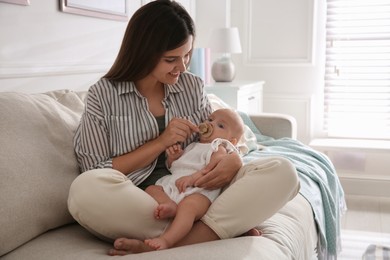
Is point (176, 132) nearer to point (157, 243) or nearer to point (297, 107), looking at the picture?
point (157, 243)

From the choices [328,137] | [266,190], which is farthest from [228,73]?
[266,190]

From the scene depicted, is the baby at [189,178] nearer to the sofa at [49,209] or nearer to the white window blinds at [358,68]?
the sofa at [49,209]

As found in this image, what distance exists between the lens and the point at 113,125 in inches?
68.6

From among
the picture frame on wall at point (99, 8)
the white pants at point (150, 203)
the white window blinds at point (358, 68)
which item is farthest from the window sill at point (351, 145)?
the white pants at point (150, 203)

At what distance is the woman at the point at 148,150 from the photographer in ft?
4.61

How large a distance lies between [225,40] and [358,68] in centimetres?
112

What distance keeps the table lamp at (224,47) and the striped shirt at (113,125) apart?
1841 millimetres

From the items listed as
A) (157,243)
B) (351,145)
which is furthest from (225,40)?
(157,243)

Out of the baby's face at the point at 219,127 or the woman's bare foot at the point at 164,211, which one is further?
the baby's face at the point at 219,127

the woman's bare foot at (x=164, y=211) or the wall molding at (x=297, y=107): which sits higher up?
the woman's bare foot at (x=164, y=211)

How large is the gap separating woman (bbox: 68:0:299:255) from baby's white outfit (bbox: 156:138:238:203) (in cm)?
6

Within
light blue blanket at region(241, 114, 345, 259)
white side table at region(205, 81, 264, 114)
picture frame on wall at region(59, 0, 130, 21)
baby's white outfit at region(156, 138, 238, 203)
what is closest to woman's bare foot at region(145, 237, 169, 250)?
baby's white outfit at region(156, 138, 238, 203)

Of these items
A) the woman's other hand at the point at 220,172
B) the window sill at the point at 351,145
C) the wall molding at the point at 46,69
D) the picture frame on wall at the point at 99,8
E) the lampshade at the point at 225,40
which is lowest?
the window sill at the point at 351,145

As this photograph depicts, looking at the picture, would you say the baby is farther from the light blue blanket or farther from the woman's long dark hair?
the light blue blanket
